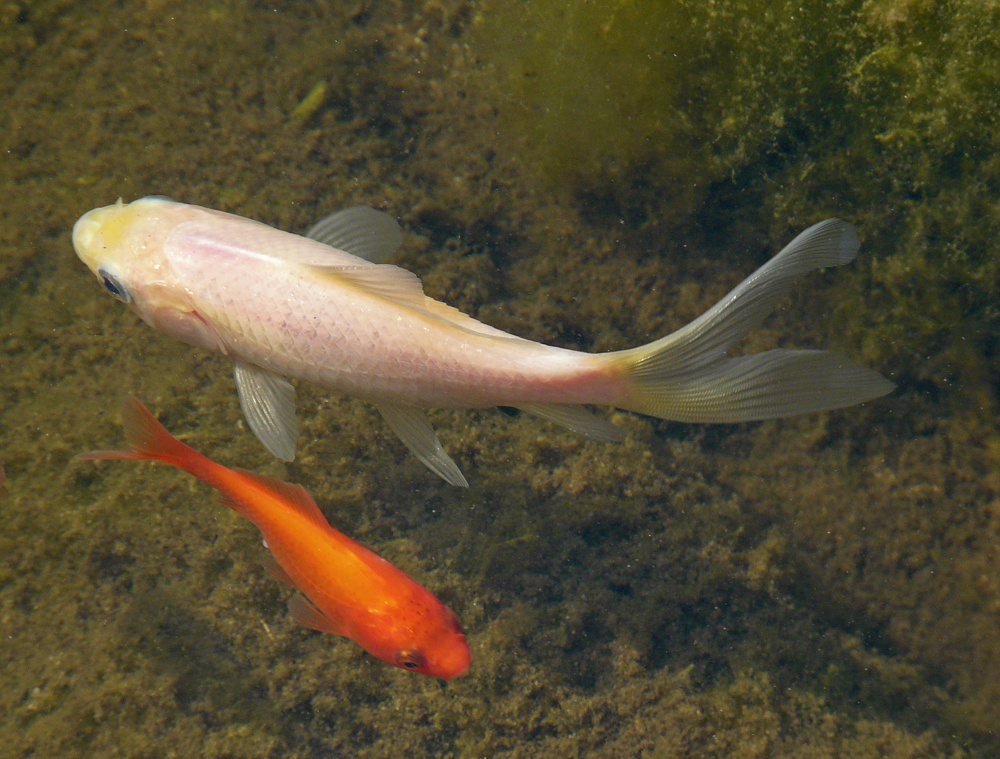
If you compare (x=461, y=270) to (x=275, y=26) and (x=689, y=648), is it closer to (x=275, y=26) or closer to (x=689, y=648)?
(x=275, y=26)

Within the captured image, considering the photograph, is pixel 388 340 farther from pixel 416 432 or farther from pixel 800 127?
pixel 800 127

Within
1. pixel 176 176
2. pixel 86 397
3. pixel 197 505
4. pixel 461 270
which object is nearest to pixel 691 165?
pixel 461 270

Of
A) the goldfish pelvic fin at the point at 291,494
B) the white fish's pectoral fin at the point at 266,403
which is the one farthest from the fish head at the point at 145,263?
the goldfish pelvic fin at the point at 291,494

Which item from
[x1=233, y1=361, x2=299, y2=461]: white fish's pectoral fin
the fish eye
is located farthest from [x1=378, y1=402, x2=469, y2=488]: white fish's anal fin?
the fish eye

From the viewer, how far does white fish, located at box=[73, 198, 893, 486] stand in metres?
1.96

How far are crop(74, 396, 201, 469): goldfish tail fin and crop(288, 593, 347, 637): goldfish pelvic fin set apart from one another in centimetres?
78

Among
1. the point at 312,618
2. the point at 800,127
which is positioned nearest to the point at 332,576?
the point at 312,618

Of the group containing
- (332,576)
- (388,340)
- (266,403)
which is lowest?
(332,576)

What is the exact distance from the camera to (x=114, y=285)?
106 inches

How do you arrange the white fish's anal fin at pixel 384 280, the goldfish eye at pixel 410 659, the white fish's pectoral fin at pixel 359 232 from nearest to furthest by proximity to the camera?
the white fish's anal fin at pixel 384 280 < the goldfish eye at pixel 410 659 < the white fish's pectoral fin at pixel 359 232

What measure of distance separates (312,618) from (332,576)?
0.27 metres

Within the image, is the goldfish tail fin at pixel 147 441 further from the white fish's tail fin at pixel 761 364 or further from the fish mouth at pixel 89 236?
the white fish's tail fin at pixel 761 364

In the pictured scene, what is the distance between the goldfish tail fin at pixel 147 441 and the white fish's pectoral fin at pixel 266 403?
30 centimetres

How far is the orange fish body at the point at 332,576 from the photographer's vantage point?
255 cm
